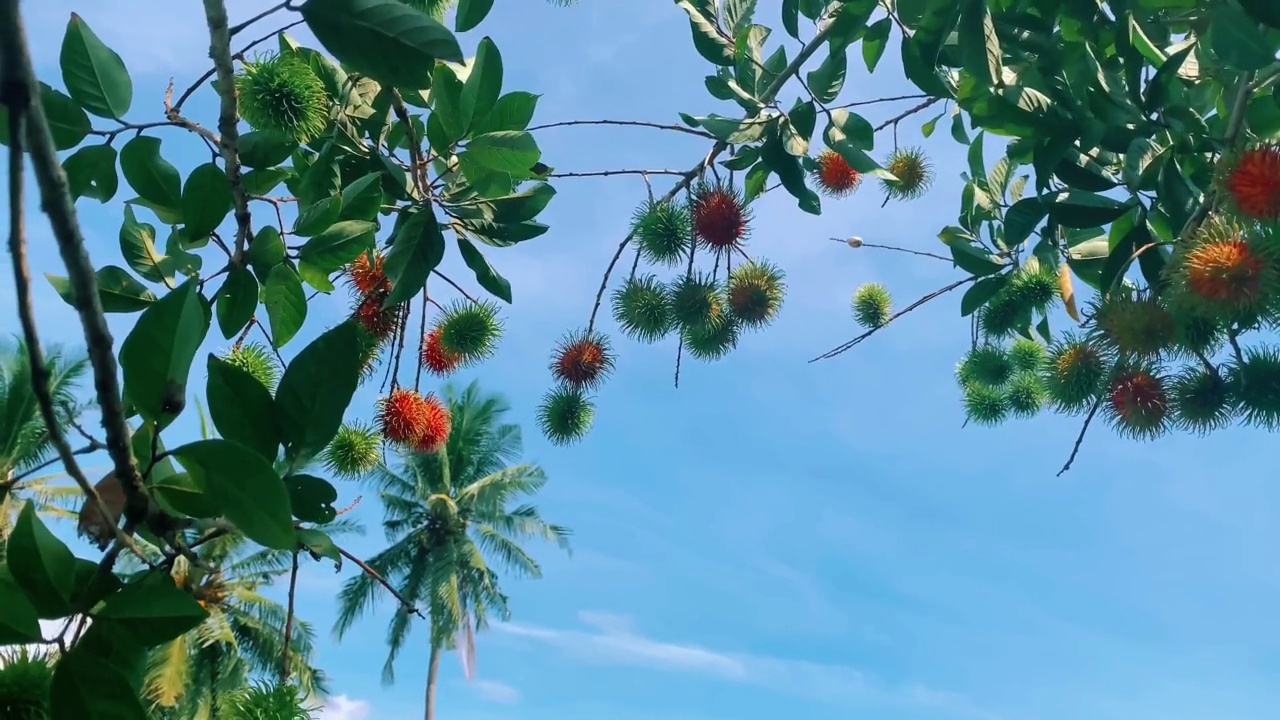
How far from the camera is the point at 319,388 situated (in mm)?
755

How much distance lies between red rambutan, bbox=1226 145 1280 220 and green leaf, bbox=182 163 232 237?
51.3 inches

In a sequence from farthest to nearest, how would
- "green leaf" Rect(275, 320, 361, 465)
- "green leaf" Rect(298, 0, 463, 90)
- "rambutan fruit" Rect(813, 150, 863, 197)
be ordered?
"rambutan fruit" Rect(813, 150, 863, 197) < "green leaf" Rect(298, 0, 463, 90) < "green leaf" Rect(275, 320, 361, 465)

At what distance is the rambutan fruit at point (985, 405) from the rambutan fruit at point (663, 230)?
115 cm

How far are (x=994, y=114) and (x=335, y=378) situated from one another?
→ 136cm

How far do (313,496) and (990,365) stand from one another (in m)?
2.27

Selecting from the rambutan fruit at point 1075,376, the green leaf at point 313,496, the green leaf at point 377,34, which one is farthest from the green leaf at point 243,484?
the rambutan fruit at point 1075,376

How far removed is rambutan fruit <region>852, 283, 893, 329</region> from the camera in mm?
2979

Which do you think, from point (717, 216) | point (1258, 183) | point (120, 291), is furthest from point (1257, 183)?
point (120, 291)

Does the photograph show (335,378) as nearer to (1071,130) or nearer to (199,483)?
(199,483)

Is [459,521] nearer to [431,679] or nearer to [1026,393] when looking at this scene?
[431,679]

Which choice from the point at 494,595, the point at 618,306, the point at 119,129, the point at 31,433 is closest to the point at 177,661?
the point at 31,433

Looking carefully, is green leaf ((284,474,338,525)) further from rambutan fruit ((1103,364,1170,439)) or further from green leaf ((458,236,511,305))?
rambutan fruit ((1103,364,1170,439))

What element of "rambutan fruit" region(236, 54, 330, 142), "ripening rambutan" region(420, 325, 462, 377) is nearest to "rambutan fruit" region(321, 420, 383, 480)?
"ripening rambutan" region(420, 325, 462, 377)

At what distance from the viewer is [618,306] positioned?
7.84 feet
